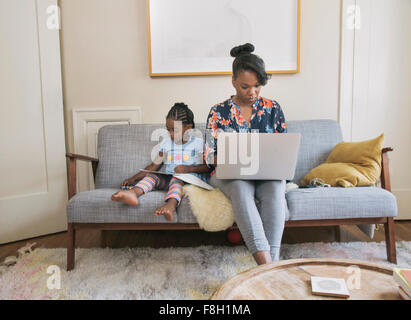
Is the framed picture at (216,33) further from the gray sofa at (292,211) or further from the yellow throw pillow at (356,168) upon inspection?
the gray sofa at (292,211)

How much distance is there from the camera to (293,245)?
162 centimetres

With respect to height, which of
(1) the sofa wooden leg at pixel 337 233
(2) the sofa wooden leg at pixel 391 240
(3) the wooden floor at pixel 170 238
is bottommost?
(3) the wooden floor at pixel 170 238

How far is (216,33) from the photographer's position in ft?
6.71

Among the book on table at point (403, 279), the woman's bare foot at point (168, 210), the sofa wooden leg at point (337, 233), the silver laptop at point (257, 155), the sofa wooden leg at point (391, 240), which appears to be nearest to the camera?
the book on table at point (403, 279)

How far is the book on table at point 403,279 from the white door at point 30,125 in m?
2.06

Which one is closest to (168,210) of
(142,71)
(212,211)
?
(212,211)

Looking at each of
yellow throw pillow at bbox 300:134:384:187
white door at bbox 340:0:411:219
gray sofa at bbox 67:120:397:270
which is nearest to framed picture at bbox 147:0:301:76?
white door at bbox 340:0:411:219

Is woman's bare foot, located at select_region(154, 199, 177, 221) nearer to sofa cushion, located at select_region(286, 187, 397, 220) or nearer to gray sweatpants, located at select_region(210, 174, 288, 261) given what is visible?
gray sweatpants, located at select_region(210, 174, 288, 261)

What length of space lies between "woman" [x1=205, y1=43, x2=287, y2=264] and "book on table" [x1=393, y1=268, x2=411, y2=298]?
1.50ft

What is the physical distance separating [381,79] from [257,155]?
1585mm

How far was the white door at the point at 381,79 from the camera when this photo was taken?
6.66 feet

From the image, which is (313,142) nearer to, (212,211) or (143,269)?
(212,211)

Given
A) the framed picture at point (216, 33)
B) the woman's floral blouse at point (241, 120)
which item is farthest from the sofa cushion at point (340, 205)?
the framed picture at point (216, 33)

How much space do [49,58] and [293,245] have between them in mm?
2083
